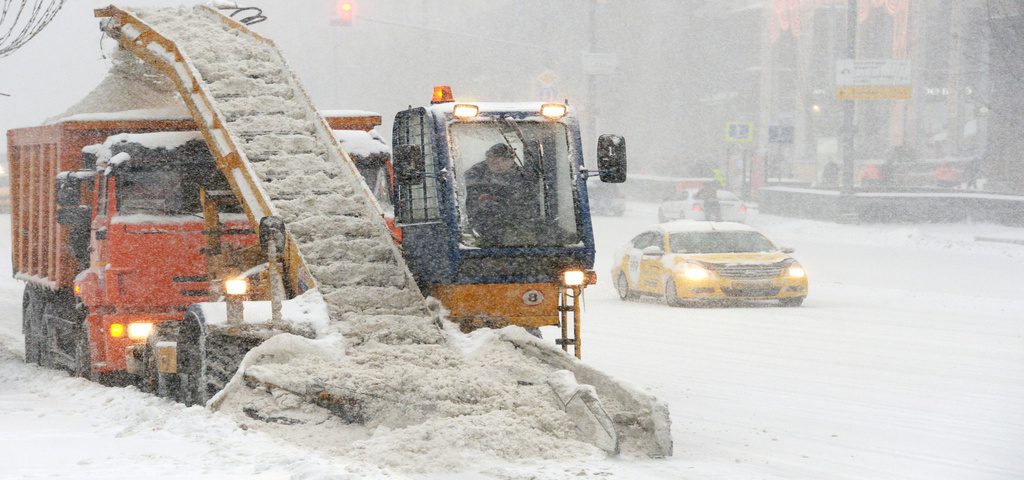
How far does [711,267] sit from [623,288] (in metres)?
2.74

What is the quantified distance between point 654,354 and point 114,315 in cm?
575

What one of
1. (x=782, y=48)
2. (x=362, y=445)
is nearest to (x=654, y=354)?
(x=362, y=445)

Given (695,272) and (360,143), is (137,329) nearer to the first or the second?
(360,143)

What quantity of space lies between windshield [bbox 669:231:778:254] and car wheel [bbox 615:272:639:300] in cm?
131

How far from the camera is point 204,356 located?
35.3 ft

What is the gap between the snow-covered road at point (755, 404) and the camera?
8766 mm

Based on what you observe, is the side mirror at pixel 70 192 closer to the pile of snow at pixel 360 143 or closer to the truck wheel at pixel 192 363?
the pile of snow at pixel 360 143

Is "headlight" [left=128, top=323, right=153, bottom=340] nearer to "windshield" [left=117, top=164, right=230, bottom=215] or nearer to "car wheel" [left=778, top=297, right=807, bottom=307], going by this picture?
"windshield" [left=117, top=164, right=230, bottom=215]

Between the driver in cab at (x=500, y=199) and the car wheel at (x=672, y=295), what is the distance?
1088 centimetres

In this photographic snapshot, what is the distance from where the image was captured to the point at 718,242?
22.4 m

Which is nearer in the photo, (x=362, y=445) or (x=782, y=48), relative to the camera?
(x=362, y=445)

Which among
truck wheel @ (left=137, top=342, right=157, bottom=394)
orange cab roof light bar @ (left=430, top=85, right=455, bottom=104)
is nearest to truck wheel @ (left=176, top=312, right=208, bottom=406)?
truck wheel @ (left=137, top=342, right=157, bottom=394)

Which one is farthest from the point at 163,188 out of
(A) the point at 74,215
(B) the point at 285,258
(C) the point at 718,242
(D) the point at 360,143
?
(C) the point at 718,242

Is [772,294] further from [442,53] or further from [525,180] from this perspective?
[442,53]
